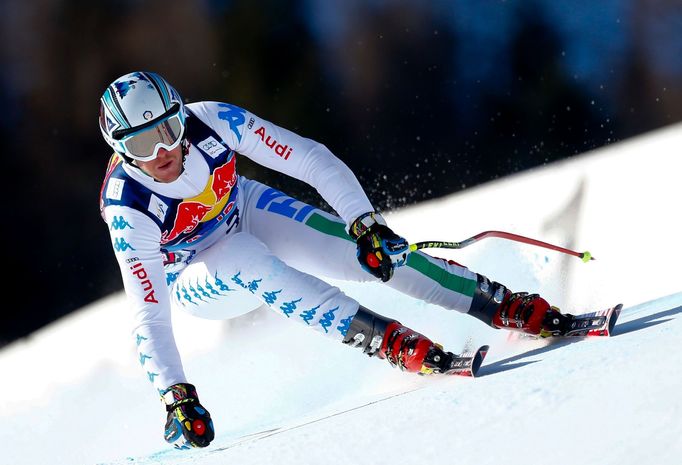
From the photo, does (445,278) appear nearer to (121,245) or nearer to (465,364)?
(465,364)

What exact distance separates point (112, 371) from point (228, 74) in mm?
2078

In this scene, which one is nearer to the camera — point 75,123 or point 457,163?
point 457,163

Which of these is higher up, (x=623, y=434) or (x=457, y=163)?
(x=457, y=163)

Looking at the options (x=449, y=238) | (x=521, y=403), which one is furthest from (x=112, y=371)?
(x=521, y=403)

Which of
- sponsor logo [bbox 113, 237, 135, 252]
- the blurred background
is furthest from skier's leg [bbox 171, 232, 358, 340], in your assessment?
the blurred background

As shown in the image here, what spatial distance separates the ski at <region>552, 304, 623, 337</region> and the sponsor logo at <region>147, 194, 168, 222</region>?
1.46 meters

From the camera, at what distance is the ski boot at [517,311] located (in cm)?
347

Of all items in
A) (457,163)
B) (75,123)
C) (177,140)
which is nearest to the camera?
(177,140)

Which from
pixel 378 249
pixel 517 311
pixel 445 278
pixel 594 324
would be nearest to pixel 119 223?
pixel 378 249

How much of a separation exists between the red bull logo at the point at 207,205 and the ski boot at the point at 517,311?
3.28 feet

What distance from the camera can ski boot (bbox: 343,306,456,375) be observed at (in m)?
3.35

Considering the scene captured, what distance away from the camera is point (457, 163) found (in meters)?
5.95

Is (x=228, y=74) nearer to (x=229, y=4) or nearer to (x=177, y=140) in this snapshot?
(x=229, y=4)

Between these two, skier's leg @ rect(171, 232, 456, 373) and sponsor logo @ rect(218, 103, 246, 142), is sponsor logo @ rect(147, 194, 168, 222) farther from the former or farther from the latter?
sponsor logo @ rect(218, 103, 246, 142)
